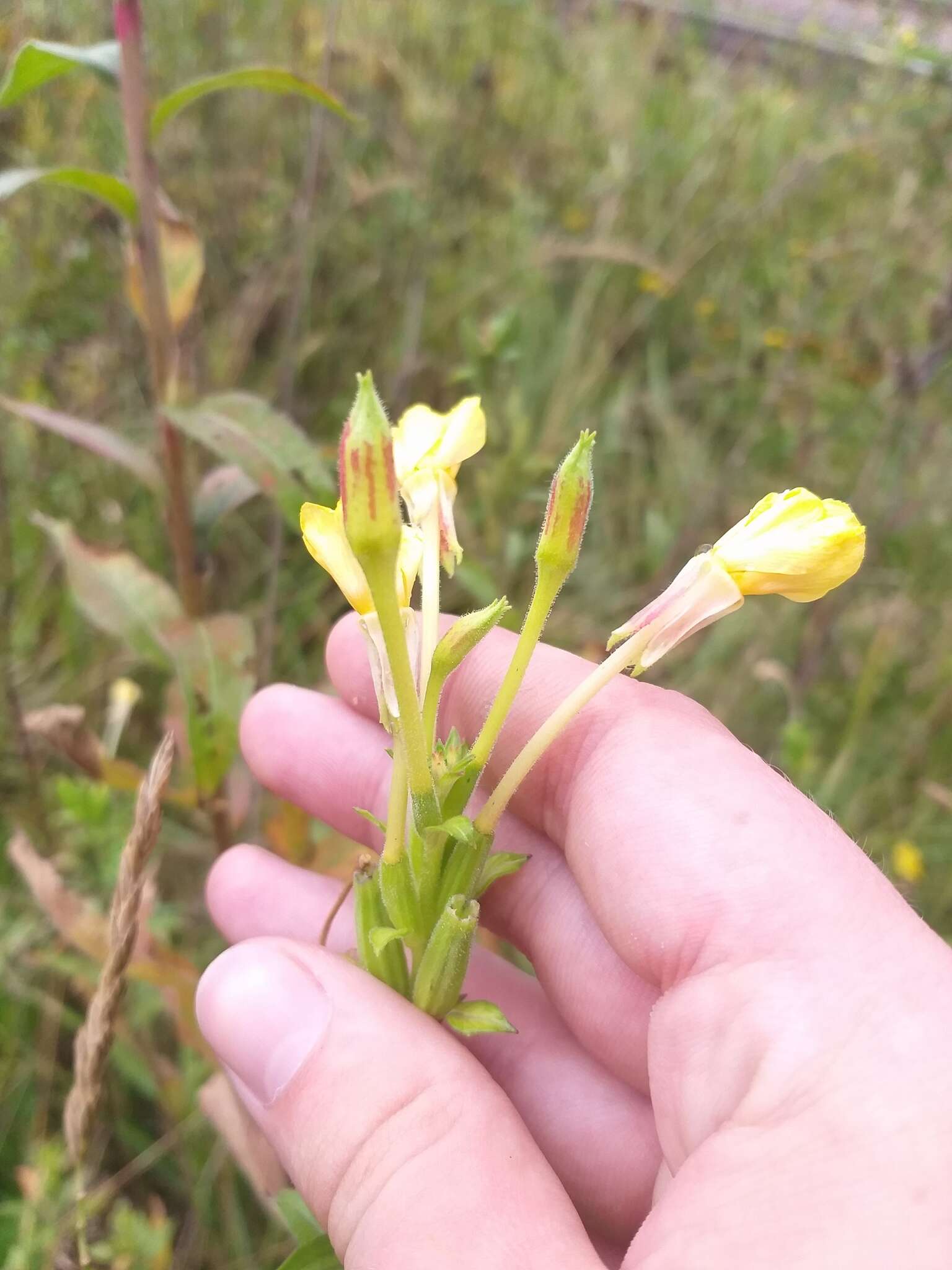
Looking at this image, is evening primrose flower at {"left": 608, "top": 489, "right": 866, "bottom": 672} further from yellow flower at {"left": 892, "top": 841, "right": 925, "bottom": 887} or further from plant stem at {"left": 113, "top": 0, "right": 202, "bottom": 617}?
yellow flower at {"left": 892, "top": 841, "right": 925, "bottom": 887}

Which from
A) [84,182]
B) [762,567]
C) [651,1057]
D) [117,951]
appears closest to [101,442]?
[84,182]

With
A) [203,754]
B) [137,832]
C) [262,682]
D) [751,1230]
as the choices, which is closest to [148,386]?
[262,682]

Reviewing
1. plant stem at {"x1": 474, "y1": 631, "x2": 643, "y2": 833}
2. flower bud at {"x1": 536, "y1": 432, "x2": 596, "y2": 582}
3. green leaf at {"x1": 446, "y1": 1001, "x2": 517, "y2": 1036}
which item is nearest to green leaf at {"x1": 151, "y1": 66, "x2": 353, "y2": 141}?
flower bud at {"x1": 536, "y1": 432, "x2": 596, "y2": 582}

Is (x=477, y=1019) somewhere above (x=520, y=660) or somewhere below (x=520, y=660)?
below

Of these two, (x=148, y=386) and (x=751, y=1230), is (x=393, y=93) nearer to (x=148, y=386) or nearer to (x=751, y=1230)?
(x=148, y=386)

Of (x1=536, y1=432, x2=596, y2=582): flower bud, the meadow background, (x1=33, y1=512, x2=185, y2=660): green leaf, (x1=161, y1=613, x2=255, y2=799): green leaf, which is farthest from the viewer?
the meadow background

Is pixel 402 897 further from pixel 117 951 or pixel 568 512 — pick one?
pixel 568 512
